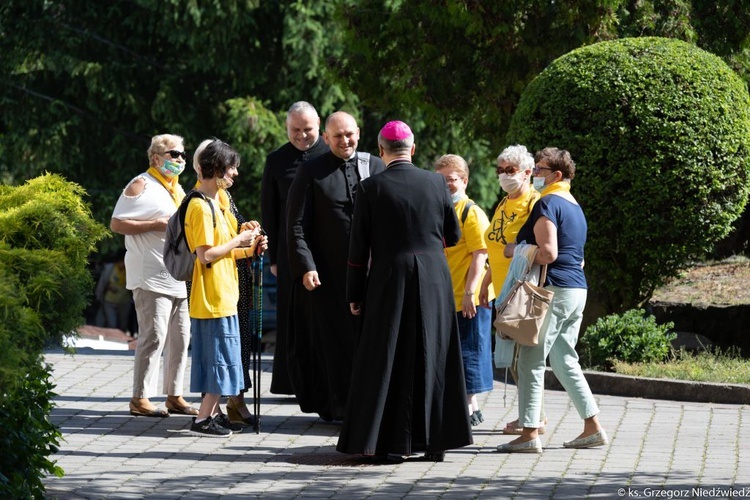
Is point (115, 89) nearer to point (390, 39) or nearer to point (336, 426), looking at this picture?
point (390, 39)

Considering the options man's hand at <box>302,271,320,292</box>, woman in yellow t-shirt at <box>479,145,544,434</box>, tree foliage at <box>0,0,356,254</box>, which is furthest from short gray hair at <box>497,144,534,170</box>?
tree foliage at <box>0,0,356,254</box>

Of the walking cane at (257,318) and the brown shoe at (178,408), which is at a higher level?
the walking cane at (257,318)

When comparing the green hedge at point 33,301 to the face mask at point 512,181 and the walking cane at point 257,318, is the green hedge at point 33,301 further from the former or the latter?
the face mask at point 512,181

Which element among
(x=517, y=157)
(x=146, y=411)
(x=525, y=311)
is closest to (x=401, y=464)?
(x=525, y=311)

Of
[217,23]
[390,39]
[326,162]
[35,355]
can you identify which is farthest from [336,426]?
[217,23]

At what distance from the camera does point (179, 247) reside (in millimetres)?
8898

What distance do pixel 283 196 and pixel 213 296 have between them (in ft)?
3.84

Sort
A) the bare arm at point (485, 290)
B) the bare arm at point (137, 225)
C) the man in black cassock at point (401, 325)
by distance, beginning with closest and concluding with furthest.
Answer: the man in black cassock at point (401, 325) → the bare arm at point (485, 290) → the bare arm at point (137, 225)

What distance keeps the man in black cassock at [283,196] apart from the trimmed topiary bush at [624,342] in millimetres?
3092

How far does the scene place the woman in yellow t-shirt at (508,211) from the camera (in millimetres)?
9062

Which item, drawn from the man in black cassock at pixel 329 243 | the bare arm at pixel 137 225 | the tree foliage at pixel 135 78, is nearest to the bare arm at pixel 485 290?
the man in black cassock at pixel 329 243

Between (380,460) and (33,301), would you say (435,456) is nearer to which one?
(380,460)

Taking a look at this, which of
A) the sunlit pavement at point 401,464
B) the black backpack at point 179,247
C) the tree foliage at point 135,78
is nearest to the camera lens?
the sunlit pavement at point 401,464

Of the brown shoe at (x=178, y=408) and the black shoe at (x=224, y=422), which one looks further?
the brown shoe at (x=178, y=408)
